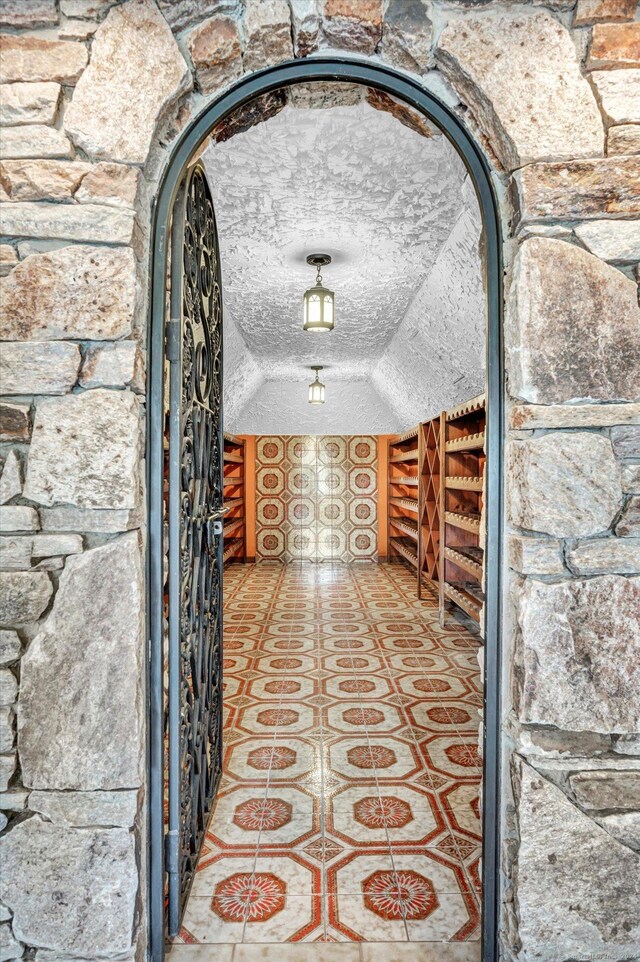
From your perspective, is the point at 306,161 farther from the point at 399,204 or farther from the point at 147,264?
the point at 147,264

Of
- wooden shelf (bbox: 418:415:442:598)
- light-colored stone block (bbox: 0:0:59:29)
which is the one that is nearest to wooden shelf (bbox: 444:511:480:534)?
wooden shelf (bbox: 418:415:442:598)

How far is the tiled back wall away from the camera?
A: 724 centimetres

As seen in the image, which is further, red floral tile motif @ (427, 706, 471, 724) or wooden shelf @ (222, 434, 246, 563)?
wooden shelf @ (222, 434, 246, 563)

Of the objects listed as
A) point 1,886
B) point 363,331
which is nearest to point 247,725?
point 1,886

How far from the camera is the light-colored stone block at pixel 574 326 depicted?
114cm

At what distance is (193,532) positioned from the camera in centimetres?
160

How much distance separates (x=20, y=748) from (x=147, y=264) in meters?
1.06

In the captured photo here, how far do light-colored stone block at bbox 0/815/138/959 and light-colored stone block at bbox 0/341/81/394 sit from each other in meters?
0.88

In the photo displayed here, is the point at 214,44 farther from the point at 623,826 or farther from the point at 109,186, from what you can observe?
the point at 623,826

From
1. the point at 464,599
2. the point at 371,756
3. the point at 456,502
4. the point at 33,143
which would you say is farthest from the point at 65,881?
the point at 456,502

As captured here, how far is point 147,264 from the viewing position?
1.25 metres

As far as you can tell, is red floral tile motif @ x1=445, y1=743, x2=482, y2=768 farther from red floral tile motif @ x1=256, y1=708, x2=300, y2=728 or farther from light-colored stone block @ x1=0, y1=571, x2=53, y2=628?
light-colored stone block @ x1=0, y1=571, x2=53, y2=628

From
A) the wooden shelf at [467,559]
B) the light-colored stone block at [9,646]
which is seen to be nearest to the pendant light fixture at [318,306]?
the wooden shelf at [467,559]

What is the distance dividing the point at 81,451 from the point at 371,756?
178 centimetres
